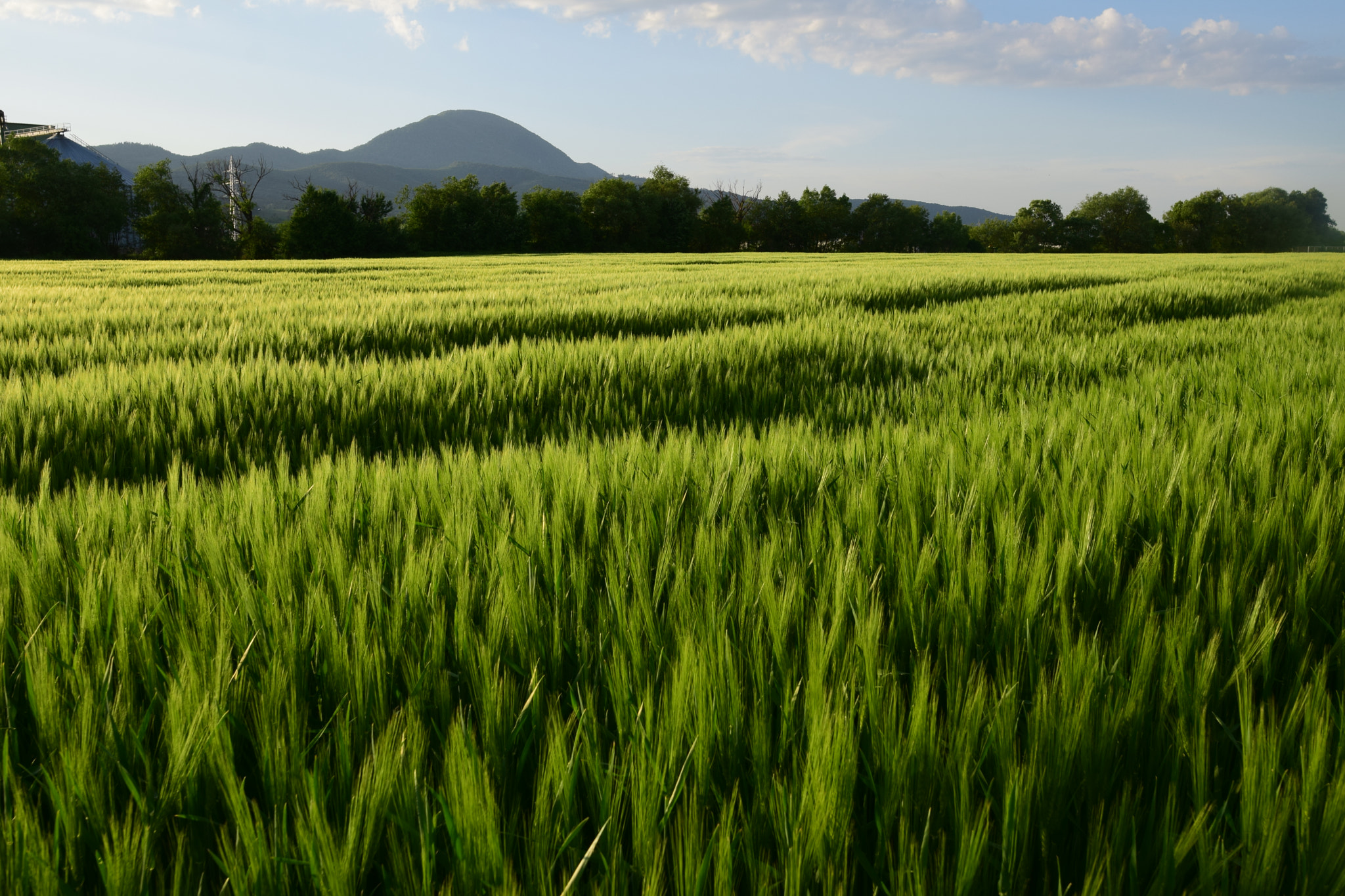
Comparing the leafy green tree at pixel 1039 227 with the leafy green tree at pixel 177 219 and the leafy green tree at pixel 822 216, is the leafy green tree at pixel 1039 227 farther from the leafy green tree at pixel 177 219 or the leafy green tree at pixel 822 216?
the leafy green tree at pixel 177 219

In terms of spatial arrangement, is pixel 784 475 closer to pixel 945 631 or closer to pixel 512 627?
pixel 945 631

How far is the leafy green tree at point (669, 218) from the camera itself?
57.4 m

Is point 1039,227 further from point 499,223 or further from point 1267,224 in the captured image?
point 499,223

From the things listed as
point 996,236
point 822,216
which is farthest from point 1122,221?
point 822,216

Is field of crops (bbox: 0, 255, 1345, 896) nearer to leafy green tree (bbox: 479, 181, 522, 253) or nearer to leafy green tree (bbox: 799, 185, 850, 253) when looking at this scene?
leafy green tree (bbox: 479, 181, 522, 253)

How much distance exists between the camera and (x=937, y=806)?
0.55 metres

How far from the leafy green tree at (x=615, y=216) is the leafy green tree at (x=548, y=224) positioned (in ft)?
6.90

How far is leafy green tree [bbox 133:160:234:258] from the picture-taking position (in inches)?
1970

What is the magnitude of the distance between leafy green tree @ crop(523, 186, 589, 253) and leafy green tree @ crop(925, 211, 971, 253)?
3853cm

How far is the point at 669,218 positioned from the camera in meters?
58.3

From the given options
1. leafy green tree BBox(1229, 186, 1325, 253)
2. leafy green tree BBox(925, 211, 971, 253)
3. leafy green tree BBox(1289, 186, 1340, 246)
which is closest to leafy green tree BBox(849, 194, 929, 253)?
leafy green tree BBox(925, 211, 971, 253)

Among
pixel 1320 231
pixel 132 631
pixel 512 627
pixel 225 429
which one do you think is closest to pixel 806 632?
pixel 512 627

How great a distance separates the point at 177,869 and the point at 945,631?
28.7 inches

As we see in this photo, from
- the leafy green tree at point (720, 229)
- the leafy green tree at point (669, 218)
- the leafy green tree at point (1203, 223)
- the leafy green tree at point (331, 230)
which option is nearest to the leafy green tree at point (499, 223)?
the leafy green tree at point (331, 230)
